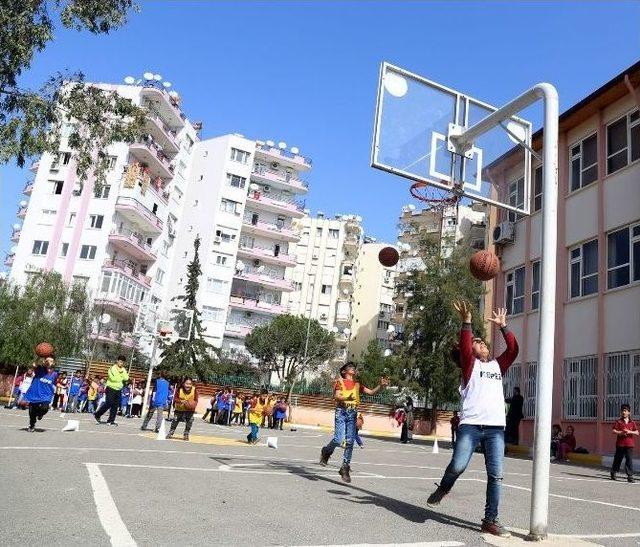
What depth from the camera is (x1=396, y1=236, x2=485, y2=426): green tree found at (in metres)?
32.4

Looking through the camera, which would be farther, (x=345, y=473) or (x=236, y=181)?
(x=236, y=181)

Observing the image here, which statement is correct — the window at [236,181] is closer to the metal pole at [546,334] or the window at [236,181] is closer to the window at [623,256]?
the window at [623,256]

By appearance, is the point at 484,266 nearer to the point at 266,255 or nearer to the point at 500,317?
the point at 500,317

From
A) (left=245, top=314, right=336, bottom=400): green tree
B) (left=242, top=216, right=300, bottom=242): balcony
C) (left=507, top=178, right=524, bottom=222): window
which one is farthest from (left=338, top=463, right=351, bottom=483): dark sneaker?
(left=242, top=216, right=300, bottom=242): balcony

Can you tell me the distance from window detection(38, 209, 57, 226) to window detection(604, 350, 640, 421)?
47595 millimetres

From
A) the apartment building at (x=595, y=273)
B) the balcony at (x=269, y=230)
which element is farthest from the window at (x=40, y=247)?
the apartment building at (x=595, y=273)

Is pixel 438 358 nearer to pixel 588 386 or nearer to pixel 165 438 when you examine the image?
pixel 588 386

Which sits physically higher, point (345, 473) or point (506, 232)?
point (506, 232)

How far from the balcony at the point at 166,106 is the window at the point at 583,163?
41313mm

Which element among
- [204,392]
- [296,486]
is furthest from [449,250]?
[296,486]

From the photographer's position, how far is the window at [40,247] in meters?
54.7

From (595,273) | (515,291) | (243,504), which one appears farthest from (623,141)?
(243,504)

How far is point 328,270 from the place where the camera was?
87.1 m

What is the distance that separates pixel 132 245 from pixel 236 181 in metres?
17.3
